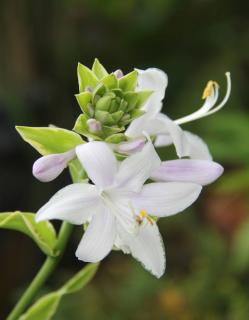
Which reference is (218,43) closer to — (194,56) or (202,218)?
(194,56)

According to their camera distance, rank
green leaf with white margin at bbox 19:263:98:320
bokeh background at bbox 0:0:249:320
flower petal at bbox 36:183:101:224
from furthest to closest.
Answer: bokeh background at bbox 0:0:249:320
green leaf with white margin at bbox 19:263:98:320
flower petal at bbox 36:183:101:224

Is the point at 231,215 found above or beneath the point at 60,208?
beneath

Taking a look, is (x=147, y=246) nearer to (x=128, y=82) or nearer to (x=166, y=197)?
(x=166, y=197)

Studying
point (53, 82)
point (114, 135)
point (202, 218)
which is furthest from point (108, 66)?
point (114, 135)

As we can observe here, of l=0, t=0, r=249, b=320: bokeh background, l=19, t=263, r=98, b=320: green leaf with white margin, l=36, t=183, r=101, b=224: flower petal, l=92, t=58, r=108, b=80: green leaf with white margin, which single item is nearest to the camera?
l=36, t=183, r=101, b=224: flower petal

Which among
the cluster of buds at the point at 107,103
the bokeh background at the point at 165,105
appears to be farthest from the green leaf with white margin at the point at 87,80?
the bokeh background at the point at 165,105

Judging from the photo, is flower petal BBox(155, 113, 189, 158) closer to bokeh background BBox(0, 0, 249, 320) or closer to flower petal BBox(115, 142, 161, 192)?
flower petal BBox(115, 142, 161, 192)

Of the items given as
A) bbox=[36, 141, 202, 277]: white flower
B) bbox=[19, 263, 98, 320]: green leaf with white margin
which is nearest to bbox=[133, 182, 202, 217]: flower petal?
bbox=[36, 141, 202, 277]: white flower
